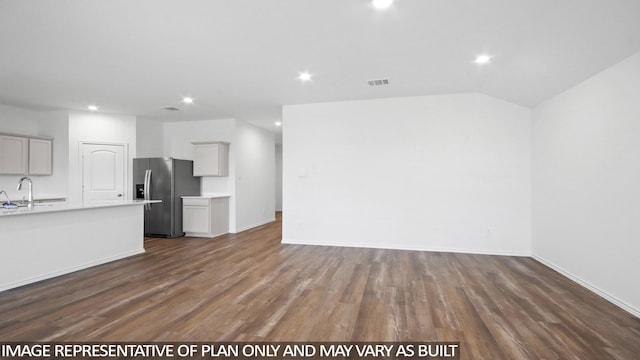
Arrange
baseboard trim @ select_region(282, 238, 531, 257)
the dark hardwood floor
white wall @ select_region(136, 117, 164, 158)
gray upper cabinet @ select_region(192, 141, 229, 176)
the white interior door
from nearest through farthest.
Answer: the dark hardwood floor → baseboard trim @ select_region(282, 238, 531, 257) → the white interior door → gray upper cabinet @ select_region(192, 141, 229, 176) → white wall @ select_region(136, 117, 164, 158)

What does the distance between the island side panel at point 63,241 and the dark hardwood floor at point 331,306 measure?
202mm

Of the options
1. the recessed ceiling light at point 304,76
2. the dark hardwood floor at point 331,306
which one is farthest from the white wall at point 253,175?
the recessed ceiling light at point 304,76

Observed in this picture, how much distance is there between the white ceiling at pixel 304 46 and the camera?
2443mm

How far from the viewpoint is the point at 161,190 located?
6230 millimetres

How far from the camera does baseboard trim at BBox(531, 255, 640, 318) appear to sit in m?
2.68

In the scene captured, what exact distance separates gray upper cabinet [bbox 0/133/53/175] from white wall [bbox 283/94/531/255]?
468 centimetres

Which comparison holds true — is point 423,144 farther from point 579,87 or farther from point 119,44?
point 119,44

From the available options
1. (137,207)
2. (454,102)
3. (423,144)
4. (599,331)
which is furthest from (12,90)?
(599,331)

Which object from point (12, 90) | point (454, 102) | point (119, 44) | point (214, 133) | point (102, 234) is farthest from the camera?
point (214, 133)

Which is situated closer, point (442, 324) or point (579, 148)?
point (442, 324)

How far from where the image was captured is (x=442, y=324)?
8.03ft

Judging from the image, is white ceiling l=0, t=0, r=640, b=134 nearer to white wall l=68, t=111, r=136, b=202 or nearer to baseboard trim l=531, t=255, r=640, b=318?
white wall l=68, t=111, r=136, b=202

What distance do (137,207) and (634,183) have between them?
20.0 feet

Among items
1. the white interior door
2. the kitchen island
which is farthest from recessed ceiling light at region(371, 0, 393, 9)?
the white interior door
